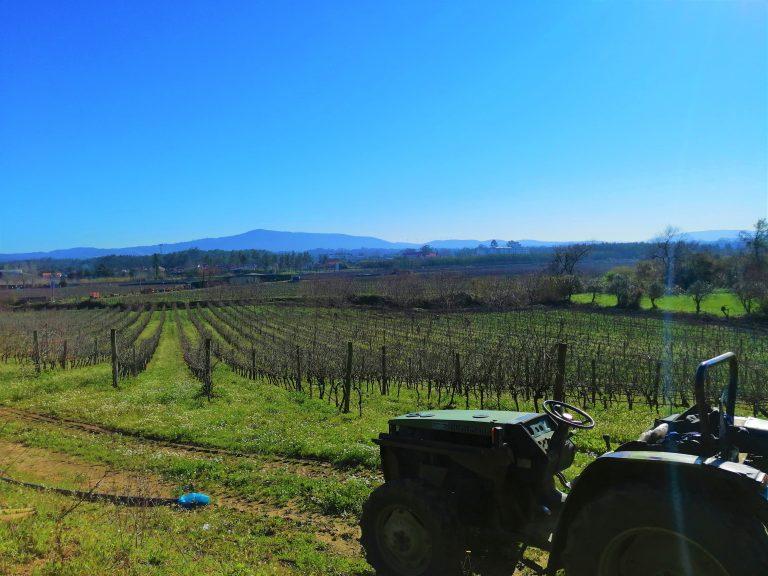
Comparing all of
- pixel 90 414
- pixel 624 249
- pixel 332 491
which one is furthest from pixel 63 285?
pixel 624 249

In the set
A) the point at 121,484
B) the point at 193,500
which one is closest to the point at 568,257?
the point at 121,484

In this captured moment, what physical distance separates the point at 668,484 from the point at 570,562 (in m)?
0.82

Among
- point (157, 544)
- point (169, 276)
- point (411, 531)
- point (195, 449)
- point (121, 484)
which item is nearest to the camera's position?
point (411, 531)

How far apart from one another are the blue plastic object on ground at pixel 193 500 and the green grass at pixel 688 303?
5348 centimetres

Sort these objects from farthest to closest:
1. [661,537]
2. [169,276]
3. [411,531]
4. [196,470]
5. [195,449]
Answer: [169,276] → [195,449] → [196,470] → [411,531] → [661,537]

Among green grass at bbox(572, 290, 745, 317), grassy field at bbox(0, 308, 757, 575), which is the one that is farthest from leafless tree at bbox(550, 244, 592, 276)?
grassy field at bbox(0, 308, 757, 575)

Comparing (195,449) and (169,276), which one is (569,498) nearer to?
(195,449)

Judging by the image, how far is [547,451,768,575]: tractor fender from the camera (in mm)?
2857

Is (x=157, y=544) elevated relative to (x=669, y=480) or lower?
lower

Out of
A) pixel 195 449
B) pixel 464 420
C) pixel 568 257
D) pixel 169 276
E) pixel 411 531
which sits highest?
pixel 568 257

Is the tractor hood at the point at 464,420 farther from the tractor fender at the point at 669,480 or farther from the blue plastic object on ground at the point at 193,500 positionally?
the blue plastic object on ground at the point at 193,500

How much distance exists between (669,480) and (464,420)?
169 cm

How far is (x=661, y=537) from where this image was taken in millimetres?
3078

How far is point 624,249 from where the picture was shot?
161125mm
